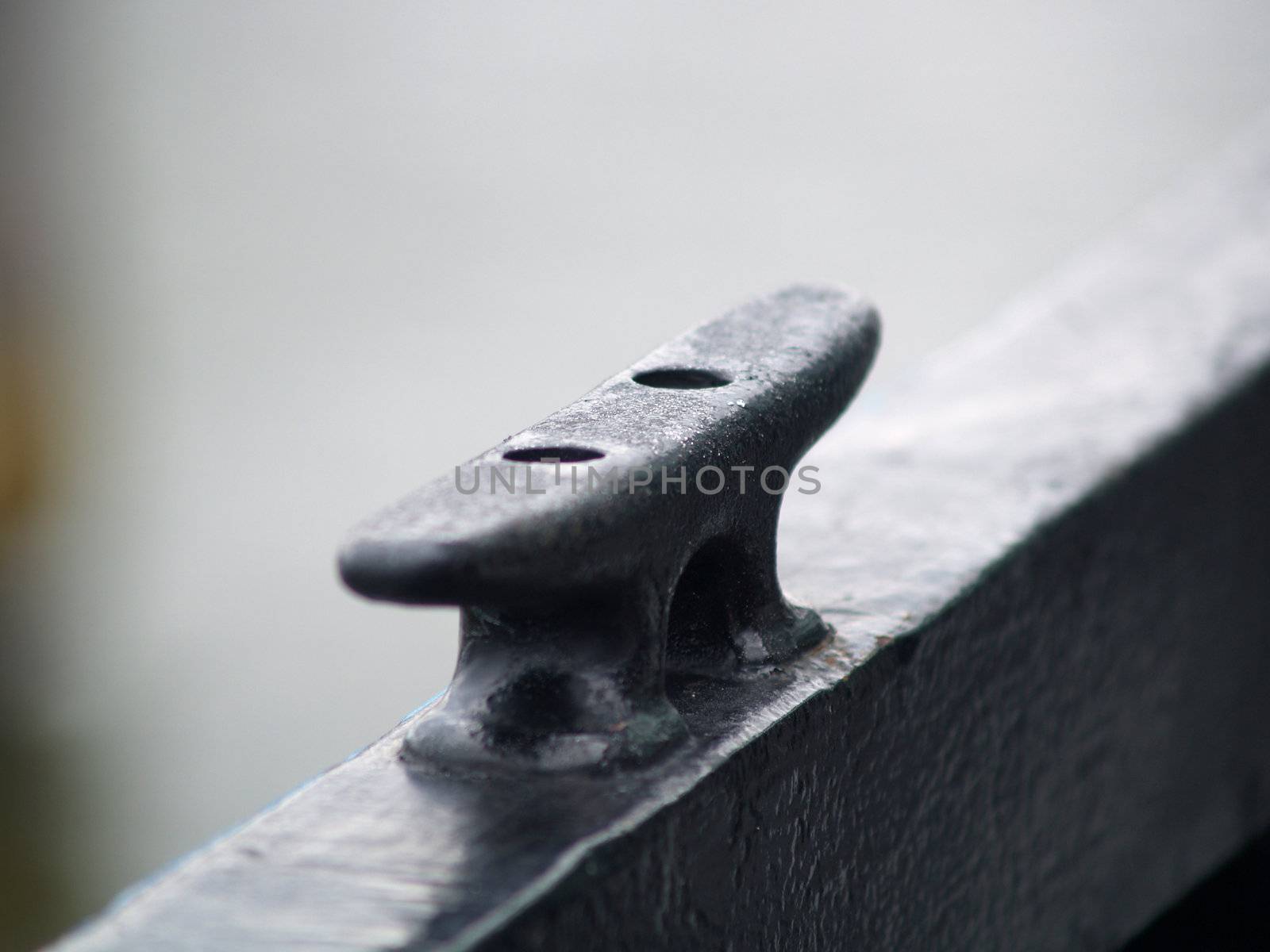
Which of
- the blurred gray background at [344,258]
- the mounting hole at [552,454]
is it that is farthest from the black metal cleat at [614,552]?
the blurred gray background at [344,258]

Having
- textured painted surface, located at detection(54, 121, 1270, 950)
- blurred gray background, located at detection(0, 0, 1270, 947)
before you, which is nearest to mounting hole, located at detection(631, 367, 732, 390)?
textured painted surface, located at detection(54, 121, 1270, 950)

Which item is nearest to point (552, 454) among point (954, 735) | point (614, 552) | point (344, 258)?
point (614, 552)

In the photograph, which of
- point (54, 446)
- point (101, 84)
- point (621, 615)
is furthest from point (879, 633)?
point (101, 84)

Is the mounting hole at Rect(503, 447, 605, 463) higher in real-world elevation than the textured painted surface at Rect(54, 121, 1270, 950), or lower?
higher

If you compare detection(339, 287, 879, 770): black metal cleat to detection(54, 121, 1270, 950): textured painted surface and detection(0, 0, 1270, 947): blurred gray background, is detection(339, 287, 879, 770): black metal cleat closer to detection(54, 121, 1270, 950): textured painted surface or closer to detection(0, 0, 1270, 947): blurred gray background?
detection(54, 121, 1270, 950): textured painted surface

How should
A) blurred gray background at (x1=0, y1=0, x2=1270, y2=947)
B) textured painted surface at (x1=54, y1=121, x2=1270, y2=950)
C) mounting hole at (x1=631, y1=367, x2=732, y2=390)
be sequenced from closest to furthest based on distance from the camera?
textured painted surface at (x1=54, y1=121, x2=1270, y2=950), mounting hole at (x1=631, y1=367, x2=732, y2=390), blurred gray background at (x1=0, y1=0, x2=1270, y2=947)

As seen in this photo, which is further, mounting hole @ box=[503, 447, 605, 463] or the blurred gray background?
the blurred gray background

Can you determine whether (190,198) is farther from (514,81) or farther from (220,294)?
(514,81)

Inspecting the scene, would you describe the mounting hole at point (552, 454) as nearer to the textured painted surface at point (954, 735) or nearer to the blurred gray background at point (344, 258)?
the textured painted surface at point (954, 735)
